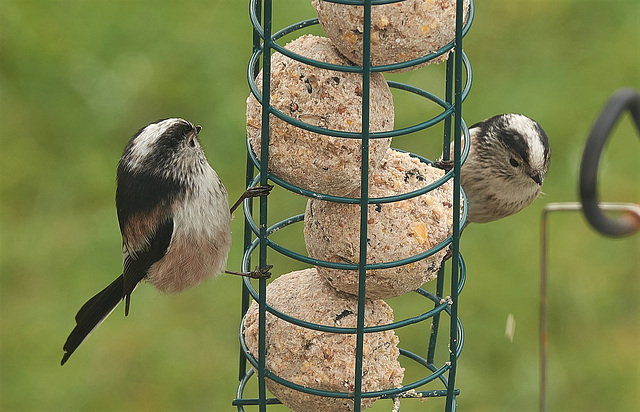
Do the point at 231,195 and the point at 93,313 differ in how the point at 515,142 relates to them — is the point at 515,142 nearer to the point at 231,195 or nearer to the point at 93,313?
the point at 93,313

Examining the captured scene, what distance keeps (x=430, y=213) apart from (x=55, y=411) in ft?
8.59

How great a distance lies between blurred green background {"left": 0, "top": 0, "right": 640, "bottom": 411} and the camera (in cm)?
484

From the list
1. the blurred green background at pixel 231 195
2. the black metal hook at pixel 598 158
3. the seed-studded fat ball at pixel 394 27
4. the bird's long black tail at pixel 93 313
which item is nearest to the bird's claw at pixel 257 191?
the seed-studded fat ball at pixel 394 27

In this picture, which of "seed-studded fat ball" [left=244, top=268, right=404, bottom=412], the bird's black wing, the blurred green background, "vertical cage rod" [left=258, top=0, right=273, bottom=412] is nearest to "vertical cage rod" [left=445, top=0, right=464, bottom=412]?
"seed-studded fat ball" [left=244, top=268, right=404, bottom=412]

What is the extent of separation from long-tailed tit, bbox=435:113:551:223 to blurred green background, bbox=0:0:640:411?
114 centimetres

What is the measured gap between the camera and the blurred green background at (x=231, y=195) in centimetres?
484

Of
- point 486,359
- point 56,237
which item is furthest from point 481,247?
point 56,237

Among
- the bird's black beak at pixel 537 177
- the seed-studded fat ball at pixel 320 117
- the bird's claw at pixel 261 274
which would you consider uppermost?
the seed-studded fat ball at pixel 320 117

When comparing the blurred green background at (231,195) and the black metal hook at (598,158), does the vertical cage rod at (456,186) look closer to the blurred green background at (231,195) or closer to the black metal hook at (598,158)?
the black metal hook at (598,158)

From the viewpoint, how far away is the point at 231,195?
5422 mm

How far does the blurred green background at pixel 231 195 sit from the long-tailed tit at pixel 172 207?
4.95 feet

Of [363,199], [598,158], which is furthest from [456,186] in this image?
[598,158]

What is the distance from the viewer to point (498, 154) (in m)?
3.88

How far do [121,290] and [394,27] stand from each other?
5.21ft
